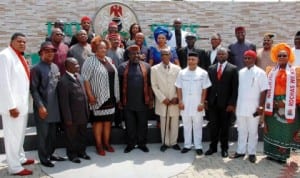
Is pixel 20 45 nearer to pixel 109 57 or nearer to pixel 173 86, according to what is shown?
pixel 109 57

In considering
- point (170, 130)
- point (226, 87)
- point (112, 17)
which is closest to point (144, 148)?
point (170, 130)

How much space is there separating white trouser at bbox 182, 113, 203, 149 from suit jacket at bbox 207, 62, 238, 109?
1.26 ft

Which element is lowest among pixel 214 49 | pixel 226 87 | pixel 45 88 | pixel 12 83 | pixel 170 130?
pixel 170 130

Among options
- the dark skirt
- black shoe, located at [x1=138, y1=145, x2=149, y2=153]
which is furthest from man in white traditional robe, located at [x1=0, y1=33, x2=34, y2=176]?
black shoe, located at [x1=138, y1=145, x2=149, y2=153]

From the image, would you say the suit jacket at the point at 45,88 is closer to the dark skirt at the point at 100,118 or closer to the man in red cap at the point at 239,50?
the dark skirt at the point at 100,118

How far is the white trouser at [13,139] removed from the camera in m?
4.66

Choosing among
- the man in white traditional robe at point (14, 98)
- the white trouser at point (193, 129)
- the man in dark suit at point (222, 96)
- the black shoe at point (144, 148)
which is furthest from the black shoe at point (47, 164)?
the man in dark suit at point (222, 96)

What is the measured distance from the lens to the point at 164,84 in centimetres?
556

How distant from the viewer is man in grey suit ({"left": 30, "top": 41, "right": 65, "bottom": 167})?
4781mm

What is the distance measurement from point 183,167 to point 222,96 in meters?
1.15

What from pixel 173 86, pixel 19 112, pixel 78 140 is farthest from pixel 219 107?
pixel 19 112

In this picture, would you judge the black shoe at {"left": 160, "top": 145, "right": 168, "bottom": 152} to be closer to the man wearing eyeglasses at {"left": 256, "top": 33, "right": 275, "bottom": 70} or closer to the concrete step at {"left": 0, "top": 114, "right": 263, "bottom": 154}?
the concrete step at {"left": 0, "top": 114, "right": 263, "bottom": 154}

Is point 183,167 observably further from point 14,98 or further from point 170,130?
point 14,98

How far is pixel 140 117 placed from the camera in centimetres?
560
